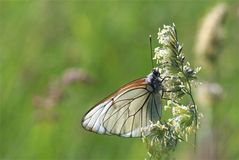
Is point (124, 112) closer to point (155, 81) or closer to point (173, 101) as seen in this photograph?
point (155, 81)

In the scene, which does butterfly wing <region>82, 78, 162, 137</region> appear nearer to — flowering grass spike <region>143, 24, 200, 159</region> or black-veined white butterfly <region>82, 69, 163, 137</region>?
black-veined white butterfly <region>82, 69, 163, 137</region>

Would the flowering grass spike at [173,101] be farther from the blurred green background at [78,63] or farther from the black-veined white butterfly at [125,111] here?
the blurred green background at [78,63]

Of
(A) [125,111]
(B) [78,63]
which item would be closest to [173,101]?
(A) [125,111]

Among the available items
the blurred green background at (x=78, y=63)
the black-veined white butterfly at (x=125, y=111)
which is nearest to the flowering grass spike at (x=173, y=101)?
the black-veined white butterfly at (x=125, y=111)

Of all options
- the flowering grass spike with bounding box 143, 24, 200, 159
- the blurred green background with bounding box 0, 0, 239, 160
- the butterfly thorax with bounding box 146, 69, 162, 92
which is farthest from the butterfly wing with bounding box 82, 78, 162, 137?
the blurred green background with bounding box 0, 0, 239, 160

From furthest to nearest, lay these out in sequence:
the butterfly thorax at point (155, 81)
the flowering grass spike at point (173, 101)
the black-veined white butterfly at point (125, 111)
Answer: the black-veined white butterfly at point (125, 111), the butterfly thorax at point (155, 81), the flowering grass spike at point (173, 101)

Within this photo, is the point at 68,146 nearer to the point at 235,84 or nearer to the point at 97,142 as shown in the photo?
the point at 97,142

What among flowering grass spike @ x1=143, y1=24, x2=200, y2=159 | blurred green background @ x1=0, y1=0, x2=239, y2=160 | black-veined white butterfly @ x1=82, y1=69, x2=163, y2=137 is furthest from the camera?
blurred green background @ x1=0, y1=0, x2=239, y2=160
